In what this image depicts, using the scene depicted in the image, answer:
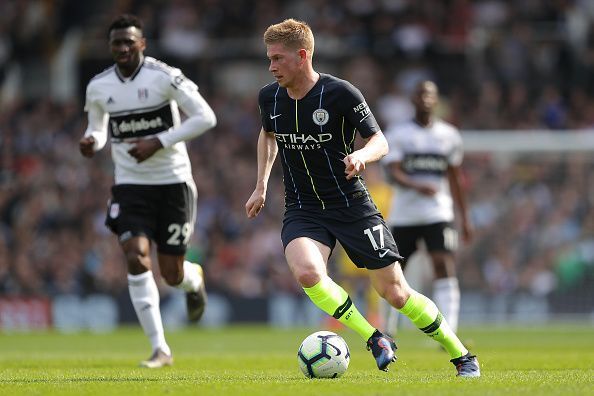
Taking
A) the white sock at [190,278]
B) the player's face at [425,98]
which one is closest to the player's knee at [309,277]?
the white sock at [190,278]

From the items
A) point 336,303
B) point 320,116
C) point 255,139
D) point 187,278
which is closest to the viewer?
point 336,303

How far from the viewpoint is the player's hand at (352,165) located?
7.96 m

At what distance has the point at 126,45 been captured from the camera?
1074 cm

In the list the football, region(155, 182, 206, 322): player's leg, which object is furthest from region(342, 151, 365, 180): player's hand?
region(155, 182, 206, 322): player's leg

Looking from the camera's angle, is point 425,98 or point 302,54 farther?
point 425,98

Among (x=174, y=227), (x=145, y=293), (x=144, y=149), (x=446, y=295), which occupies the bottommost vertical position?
(x=446, y=295)

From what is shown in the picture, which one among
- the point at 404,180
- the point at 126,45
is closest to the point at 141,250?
the point at 126,45

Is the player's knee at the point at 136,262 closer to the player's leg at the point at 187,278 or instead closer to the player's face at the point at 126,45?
the player's leg at the point at 187,278

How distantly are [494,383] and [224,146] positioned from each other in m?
16.9

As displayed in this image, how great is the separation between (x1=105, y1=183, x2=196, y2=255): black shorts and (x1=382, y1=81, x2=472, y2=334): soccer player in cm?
285

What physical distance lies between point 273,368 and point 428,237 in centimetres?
324

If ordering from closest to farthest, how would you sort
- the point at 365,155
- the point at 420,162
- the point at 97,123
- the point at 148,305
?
the point at 365,155
the point at 148,305
the point at 97,123
the point at 420,162

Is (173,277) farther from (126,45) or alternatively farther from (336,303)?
(336,303)

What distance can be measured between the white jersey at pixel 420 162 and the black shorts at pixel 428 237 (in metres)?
0.08
